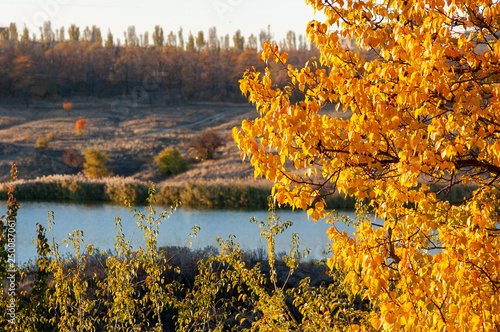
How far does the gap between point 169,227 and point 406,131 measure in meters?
11.4

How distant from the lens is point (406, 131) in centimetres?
274

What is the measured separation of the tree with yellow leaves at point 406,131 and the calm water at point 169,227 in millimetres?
7332

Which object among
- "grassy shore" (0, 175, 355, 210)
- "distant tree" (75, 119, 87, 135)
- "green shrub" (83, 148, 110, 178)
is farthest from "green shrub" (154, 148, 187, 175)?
"distant tree" (75, 119, 87, 135)

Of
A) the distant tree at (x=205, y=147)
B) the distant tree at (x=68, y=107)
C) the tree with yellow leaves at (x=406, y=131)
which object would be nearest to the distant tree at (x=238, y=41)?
the distant tree at (x=68, y=107)

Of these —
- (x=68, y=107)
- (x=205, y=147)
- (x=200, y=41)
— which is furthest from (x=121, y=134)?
(x=200, y=41)

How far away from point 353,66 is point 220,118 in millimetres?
48933

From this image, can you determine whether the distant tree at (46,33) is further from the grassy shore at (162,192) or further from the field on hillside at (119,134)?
the grassy shore at (162,192)

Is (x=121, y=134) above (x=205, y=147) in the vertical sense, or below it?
above

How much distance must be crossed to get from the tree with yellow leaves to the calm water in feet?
24.1

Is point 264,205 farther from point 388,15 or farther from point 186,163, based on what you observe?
point 388,15

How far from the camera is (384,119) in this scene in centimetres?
256

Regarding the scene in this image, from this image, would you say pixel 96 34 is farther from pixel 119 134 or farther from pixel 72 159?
pixel 72 159

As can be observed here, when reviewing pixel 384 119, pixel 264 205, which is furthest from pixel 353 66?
pixel 264 205

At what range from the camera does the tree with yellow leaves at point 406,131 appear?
231 centimetres
